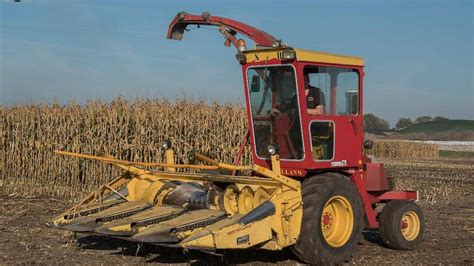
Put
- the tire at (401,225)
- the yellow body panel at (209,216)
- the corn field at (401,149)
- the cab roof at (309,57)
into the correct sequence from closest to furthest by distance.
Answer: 1. the yellow body panel at (209,216)
2. the cab roof at (309,57)
3. the tire at (401,225)
4. the corn field at (401,149)

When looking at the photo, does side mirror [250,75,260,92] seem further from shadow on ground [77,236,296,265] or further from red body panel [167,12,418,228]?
shadow on ground [77,236,296,265]

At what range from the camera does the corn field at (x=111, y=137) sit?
13.8 meters

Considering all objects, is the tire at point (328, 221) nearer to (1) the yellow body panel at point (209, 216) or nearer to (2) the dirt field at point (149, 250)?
(1) the yellow body panel at point (209, 216)

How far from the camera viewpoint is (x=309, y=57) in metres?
6.60

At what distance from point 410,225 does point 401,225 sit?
281 mm

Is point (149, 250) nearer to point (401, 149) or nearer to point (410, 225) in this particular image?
point (410, 225)

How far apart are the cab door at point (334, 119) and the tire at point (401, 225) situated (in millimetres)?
938

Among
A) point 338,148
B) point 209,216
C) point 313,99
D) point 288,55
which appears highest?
point 288,55

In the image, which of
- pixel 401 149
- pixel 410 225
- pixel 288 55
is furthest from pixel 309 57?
pixel 401 149

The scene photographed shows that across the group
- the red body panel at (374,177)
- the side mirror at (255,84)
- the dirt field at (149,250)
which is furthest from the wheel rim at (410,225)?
the side mirror at (255,84)

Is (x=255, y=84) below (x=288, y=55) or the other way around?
below

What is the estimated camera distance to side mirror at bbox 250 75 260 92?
278 inches

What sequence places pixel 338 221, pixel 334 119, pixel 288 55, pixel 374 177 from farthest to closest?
pixel 374 177 < pixel 334 119 < pixel 338 221 < pixel 288 55

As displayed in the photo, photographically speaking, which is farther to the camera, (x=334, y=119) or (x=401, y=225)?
(x=401, y=225)
